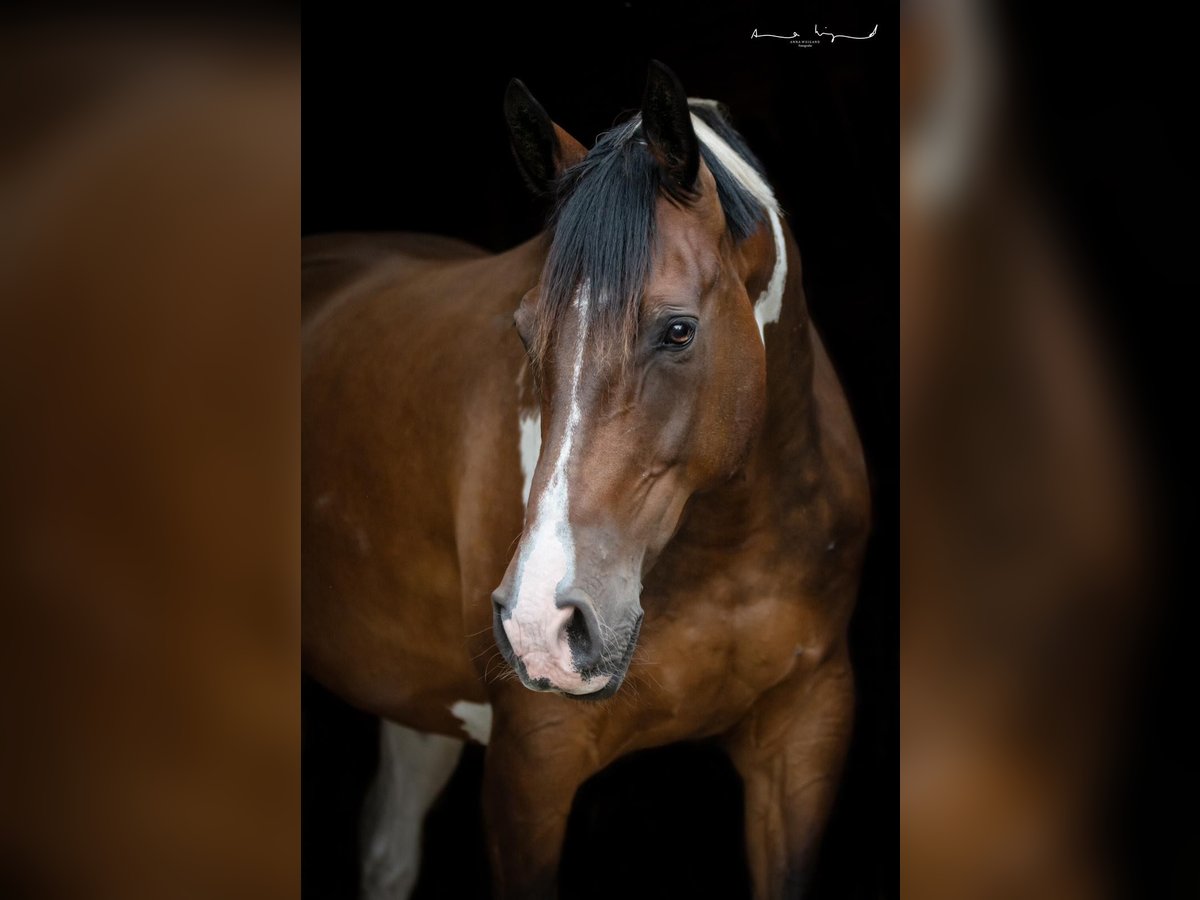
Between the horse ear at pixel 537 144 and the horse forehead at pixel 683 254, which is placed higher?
the horse ear at pixel 537 144

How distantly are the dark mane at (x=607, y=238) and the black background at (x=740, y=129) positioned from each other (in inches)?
17.9

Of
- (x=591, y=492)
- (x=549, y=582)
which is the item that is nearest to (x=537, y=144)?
(x=591, y=492)

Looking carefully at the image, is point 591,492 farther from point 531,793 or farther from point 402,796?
point 402,796

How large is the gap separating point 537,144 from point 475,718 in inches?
43.3

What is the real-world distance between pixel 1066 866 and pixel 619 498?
127 cm

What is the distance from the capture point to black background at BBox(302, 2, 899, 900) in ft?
7.41

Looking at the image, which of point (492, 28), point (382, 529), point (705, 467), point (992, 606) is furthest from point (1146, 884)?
point (492, 28)

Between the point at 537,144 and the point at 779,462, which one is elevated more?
the point at 537,144

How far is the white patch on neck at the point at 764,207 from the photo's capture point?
197 centimetres

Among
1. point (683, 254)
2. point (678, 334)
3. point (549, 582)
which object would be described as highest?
point (683, 254)

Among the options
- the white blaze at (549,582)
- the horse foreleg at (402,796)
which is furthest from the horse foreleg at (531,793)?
the horse foreleg at (402,796)

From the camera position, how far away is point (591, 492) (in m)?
1.70

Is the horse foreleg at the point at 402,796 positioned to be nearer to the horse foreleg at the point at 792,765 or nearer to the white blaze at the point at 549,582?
the horse foreleg at the point at 792,765

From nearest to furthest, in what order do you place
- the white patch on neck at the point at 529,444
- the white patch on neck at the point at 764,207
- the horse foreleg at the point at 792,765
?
the white patch on neck at the point at 764,207 → the white patch on neck at the point at 529,444 → the horse foreleg at the point at 792,765
